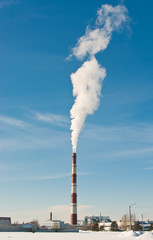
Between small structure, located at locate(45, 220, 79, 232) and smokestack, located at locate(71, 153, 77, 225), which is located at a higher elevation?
smokestack, located at locate(71, 153, 77, 225)

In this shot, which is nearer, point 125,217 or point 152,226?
point 152,226

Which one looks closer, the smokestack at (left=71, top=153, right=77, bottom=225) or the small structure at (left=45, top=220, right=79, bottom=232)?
the smokestack at (left=71, top=153, right=77, bottom=225)

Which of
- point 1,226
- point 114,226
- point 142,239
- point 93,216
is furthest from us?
point 93,216

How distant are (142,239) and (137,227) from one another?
70305 mm

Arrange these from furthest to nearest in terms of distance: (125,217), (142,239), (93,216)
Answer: (93,216)
(125,217)
(142,239)

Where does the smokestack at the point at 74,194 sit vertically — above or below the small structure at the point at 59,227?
above

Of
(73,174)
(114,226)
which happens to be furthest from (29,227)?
(114,226)

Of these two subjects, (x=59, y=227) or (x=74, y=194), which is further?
(x=59, y=227)

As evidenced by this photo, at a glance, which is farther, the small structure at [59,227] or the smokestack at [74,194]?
the small structure at [59,227]

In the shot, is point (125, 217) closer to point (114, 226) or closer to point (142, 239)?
point (114, 226)

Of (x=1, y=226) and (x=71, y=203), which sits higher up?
(x=71, y=203)

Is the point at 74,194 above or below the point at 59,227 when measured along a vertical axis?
above

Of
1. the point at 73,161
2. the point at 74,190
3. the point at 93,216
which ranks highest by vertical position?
the point at 73,161

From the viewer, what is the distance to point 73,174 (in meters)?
82.5
